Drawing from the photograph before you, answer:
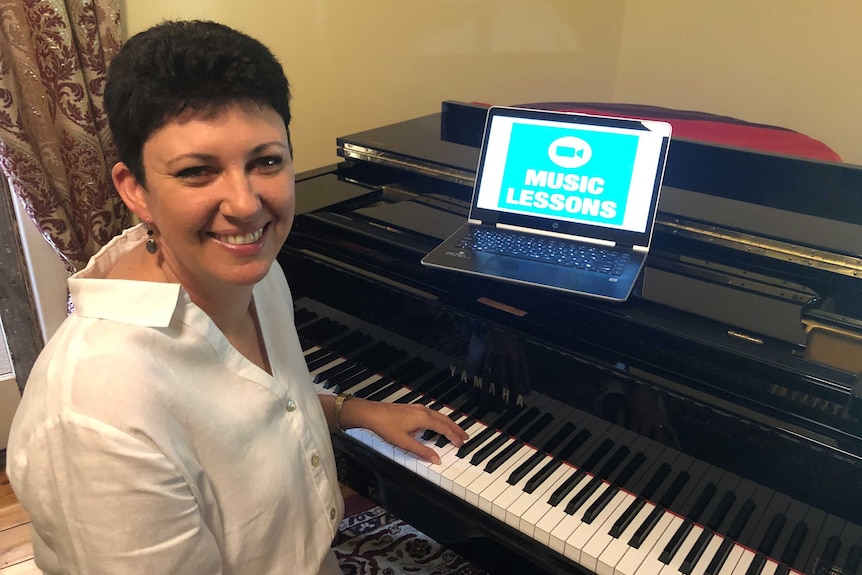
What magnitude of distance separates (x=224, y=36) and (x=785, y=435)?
0.90 metres

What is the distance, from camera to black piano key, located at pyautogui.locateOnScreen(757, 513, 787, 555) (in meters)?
0.98

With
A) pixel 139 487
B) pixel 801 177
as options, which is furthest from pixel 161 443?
pixel 801 177

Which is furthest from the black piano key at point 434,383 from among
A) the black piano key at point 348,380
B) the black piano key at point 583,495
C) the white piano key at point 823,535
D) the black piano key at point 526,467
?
the white piano key at point 823,535

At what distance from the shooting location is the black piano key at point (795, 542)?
964 mm

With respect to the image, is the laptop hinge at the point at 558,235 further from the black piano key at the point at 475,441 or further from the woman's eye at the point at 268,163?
the woman's eye at the point at 268,163

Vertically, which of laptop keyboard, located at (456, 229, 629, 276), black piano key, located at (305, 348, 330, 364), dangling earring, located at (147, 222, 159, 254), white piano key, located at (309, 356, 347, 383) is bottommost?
white piano key, located at (309, 356, 347, 383)

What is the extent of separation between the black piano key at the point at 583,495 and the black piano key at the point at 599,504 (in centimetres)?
1

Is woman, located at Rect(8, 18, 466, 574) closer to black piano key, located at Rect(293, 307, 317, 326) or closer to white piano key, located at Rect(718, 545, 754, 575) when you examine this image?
black piano key, located at Rect(293, 307, 317, 326)

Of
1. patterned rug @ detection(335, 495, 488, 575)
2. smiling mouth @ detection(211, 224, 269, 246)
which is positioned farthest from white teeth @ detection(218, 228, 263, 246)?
patterned rug @ detection(335, 495, 488, 575)

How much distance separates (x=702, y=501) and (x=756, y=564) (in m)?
0.11

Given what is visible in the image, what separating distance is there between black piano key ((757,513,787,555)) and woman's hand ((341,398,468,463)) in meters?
0.50

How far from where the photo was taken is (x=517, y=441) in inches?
48.1

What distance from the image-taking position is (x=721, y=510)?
1023mm

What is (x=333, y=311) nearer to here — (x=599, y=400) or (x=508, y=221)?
(x=508, y=221)
